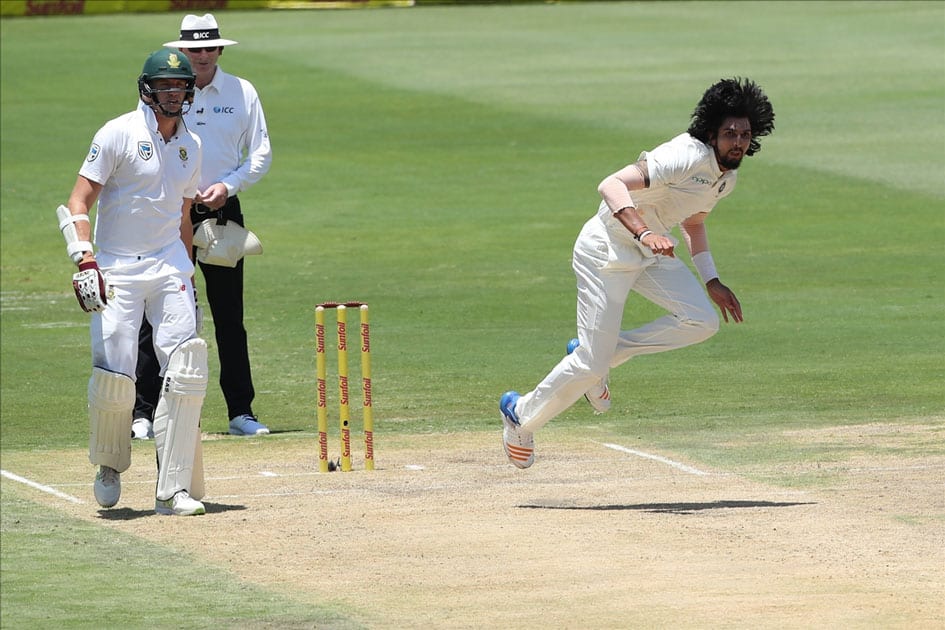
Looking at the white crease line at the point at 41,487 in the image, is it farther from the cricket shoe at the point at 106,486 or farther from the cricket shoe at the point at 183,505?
the cricket shoe at the point at 183,505

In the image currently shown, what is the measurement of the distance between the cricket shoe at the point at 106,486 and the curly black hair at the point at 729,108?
3071 mm

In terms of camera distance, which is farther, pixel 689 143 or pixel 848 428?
pixel 848 428

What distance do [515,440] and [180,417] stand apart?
5.24 feet

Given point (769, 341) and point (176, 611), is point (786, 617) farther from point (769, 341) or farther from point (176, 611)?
point (769, 341)

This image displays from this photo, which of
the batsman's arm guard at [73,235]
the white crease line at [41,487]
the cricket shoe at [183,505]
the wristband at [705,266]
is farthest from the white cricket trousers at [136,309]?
the wristband at [705,266]

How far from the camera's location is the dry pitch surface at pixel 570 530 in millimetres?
6980

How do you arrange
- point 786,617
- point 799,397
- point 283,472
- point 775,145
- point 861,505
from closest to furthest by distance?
point 786,617
point 861,505
point 283,472
point 799,397
point 775,145

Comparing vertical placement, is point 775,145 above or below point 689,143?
below

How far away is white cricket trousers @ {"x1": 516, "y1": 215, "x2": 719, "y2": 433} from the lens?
896cm

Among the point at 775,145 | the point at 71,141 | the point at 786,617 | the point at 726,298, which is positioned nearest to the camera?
the point at 786,617

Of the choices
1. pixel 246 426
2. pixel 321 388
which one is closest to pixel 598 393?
pixel 321 388

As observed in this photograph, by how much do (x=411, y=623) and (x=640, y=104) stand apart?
21.6 metres

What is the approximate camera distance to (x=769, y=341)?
14.4m

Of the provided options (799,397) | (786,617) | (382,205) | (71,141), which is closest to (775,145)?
(382,205)
